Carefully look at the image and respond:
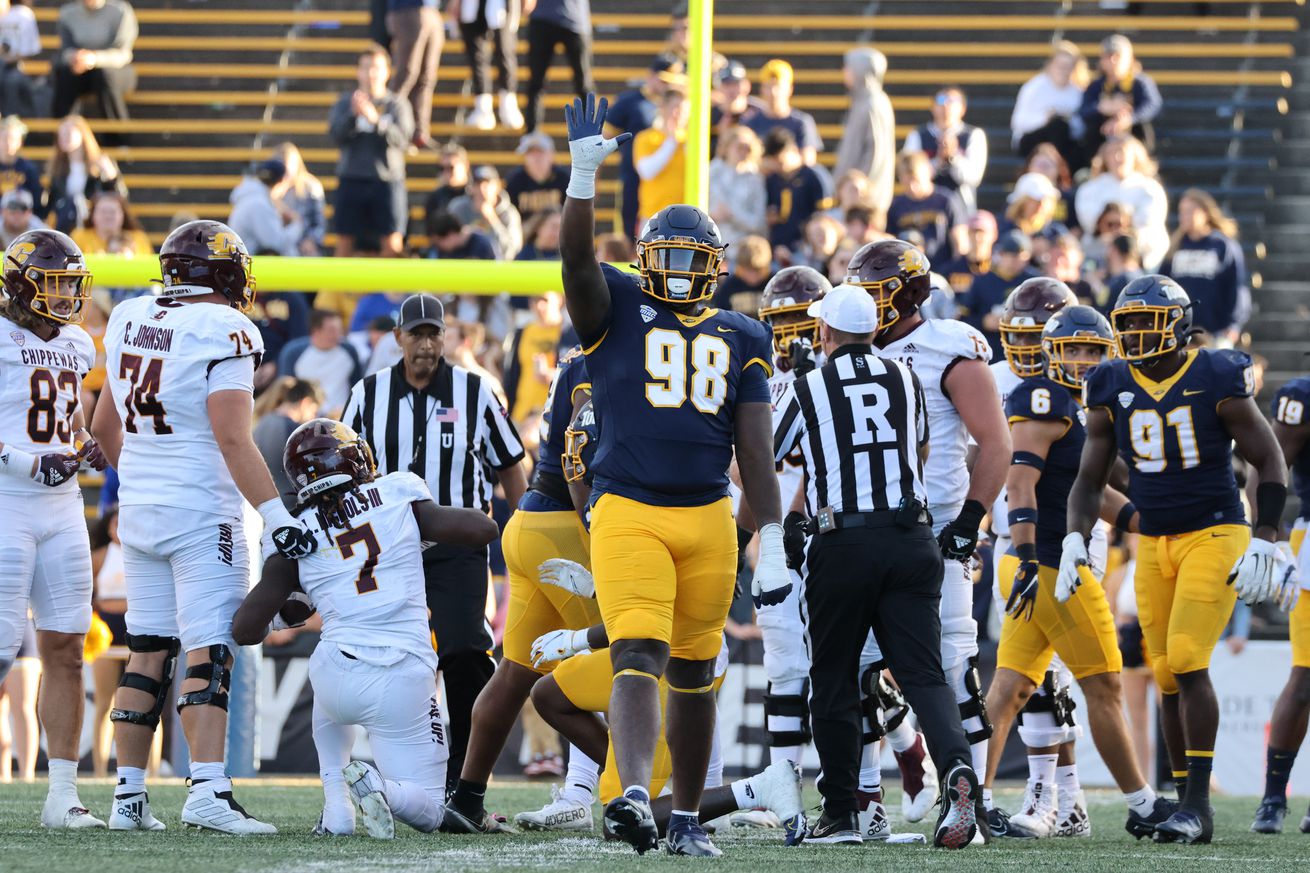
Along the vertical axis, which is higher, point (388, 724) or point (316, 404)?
point (316, 404)

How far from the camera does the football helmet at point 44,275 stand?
628 cm

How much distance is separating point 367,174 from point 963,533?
7.54 m

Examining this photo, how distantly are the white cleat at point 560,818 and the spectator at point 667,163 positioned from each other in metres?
6.01

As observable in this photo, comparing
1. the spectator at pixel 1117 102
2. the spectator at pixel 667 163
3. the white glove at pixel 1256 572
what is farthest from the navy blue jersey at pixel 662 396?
the spectator at pixel 1117 102

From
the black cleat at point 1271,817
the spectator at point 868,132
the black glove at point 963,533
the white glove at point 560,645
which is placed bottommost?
the black cleat at point 1271,817

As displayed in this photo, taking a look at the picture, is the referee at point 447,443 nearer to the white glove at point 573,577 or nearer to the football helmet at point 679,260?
the white glove at point 573,577

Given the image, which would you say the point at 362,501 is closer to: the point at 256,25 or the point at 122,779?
the point at 122,779

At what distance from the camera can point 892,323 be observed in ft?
21.9

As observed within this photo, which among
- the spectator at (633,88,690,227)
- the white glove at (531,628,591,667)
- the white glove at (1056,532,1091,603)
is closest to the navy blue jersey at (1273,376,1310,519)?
the white glove at (1056,532,1091,603)

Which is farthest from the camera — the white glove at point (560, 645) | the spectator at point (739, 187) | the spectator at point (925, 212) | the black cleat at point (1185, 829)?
the spectator at point (925, 212)

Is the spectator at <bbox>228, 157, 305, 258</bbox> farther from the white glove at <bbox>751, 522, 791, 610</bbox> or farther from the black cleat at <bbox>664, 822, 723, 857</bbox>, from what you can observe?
the black cleat at <bbox>664, 822, 723, 857</bbox>

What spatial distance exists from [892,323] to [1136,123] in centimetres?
803

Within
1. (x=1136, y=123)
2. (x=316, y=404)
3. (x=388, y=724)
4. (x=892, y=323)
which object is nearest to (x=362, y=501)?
(x=388, y=724)

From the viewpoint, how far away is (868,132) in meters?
13.4
